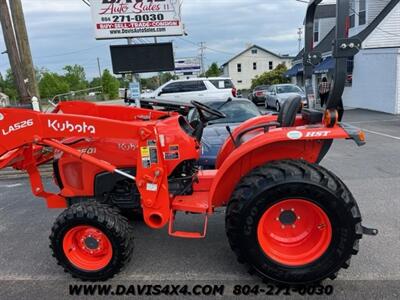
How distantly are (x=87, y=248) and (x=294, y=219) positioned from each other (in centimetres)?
175

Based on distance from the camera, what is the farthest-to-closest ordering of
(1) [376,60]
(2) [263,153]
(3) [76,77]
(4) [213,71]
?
(3) [76,77] → (4) [213,71] → (1) [376,60] → (2) [263,153]

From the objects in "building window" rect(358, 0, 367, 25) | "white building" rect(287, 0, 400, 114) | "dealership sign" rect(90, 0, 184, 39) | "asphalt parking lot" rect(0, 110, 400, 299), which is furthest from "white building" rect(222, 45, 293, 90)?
"asphalt parking lot" rect(0, 110, 400, 299)

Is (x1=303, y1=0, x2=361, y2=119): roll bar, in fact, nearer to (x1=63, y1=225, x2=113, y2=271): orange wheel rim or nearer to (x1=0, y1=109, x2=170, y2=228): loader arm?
(x1=0, y1=109, x2=170, y2=228): loader arm

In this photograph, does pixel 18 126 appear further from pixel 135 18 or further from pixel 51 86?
pixel 51 86

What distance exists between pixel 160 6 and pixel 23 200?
645cm

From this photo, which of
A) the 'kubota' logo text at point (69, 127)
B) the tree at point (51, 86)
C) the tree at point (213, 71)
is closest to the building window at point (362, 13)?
the 'kubota' logo text at point (69, 127)

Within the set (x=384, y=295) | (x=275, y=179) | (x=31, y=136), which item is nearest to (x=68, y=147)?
(x=31, y=136)

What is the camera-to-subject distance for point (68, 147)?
10.1 ft

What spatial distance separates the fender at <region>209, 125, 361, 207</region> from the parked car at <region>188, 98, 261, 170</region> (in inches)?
52.1

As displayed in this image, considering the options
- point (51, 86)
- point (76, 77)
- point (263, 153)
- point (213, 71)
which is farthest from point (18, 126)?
point (76, 77)

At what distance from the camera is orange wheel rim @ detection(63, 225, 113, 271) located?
10.0 feet

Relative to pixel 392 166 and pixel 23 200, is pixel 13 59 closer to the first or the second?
pixel 23 200

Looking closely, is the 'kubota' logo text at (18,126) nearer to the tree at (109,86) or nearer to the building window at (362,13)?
the building window at (362,13)

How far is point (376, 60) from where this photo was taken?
53.5 feet
